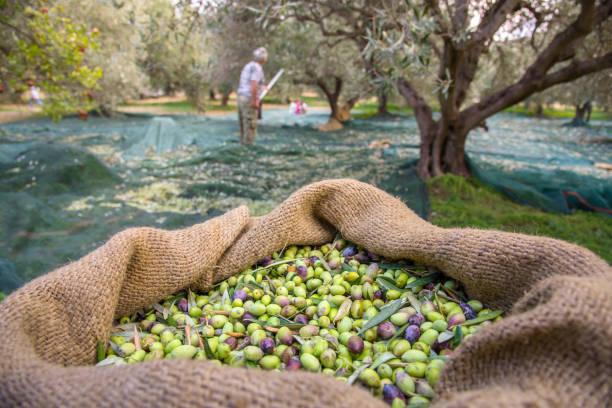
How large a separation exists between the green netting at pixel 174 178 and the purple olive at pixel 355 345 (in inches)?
97.4

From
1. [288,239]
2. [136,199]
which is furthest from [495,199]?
[136,199]

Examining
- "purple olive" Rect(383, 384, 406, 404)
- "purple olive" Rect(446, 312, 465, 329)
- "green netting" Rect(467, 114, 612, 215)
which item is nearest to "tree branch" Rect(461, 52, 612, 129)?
"green netting" Rect(467, 114, 612, 215)

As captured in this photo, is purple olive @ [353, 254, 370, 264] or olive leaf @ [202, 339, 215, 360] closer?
olive leaf @ [202, 339, 215, 360]

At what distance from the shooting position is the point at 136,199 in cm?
496

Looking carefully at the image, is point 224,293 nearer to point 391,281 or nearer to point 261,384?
point 391,281

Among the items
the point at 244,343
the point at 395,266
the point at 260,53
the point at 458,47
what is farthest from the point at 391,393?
the point at 260,53

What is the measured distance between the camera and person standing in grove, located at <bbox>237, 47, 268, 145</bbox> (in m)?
7.44

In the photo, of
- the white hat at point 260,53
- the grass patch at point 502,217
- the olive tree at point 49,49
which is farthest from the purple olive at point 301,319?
the white hat at point 260,53

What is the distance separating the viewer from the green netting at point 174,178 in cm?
386

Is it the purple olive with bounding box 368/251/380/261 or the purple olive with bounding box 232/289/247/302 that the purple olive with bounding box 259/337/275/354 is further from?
the purple olive with bounding box 368/251/380/261

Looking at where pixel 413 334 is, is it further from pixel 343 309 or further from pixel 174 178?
pixel 174 178

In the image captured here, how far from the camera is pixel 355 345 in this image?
4.57 ft

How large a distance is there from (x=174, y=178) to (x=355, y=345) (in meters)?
5.31

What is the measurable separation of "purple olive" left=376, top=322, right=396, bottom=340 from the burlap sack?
0.35 m
